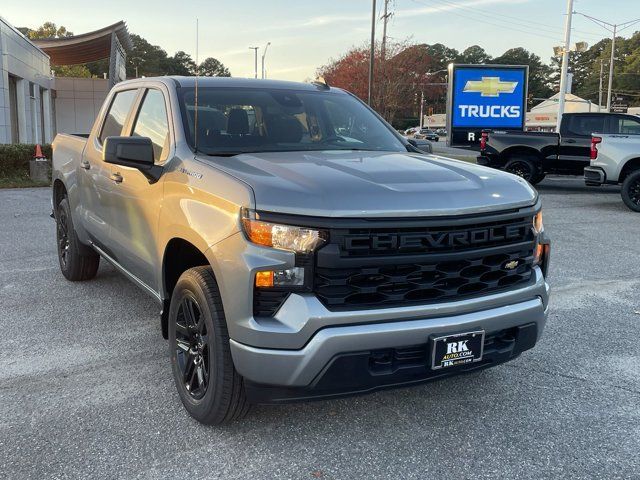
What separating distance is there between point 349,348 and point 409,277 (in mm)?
440

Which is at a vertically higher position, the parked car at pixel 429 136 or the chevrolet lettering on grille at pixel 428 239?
the parked car at pixel 429 136

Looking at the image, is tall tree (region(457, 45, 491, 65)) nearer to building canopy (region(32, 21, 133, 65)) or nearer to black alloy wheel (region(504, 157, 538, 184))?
building canopy (region(32, 21, 133, 65))

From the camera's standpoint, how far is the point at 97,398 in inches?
137

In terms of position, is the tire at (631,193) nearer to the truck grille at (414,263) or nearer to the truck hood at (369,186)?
the truck hood at (369,186)

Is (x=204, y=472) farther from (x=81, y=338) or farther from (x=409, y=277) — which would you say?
(x=81, y=338)

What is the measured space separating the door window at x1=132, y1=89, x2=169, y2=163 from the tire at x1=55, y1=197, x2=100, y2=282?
1.68 meters

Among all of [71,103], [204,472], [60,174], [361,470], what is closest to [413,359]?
[361,470]

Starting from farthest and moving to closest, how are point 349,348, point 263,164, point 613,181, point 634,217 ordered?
1. point 613,181
2. point 634,217
3. point 263,164
4. point 349,348

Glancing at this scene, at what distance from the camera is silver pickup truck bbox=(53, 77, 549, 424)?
264 centimetres

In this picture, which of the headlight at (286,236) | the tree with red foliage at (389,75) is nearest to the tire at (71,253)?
the headlight at (286,236)

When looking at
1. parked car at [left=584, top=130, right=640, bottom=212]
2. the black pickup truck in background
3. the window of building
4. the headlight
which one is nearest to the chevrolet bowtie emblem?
the black pickup truck in background

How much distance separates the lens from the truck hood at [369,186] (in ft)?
8.81

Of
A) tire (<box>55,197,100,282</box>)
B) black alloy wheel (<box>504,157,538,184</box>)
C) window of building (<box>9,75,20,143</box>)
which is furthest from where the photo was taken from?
window of building (<box>9,75,20,143</box>)

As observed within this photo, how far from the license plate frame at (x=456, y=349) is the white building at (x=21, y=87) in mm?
19331
